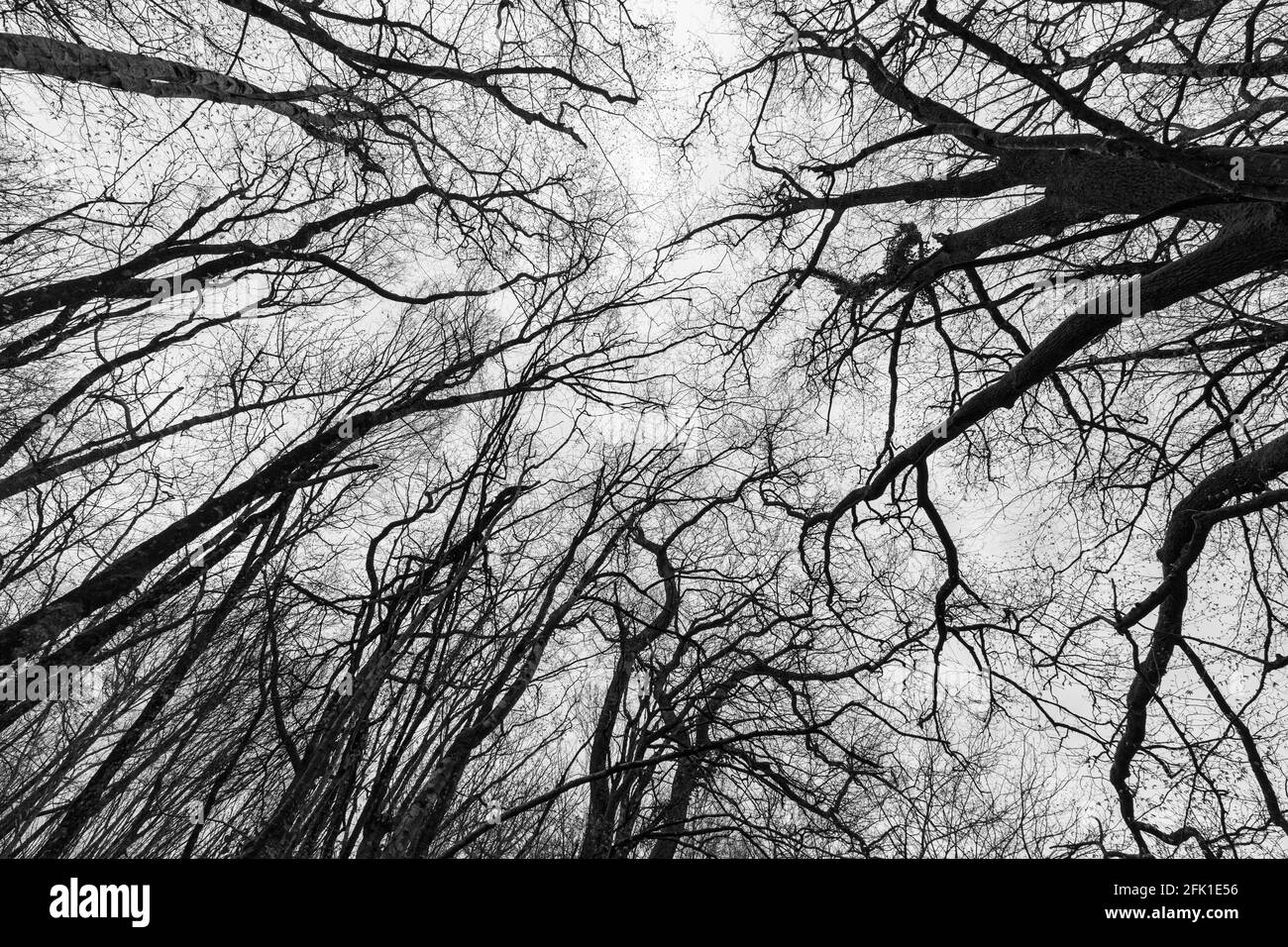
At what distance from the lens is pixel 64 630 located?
4.62 m

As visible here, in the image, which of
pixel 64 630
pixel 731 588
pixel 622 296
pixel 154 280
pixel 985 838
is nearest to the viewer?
pixel 64 630

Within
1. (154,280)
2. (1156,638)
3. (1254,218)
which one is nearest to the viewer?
(1254,218)

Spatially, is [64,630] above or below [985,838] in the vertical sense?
above

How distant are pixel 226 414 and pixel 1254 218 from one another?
27.0ft

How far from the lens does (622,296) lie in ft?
19.8
